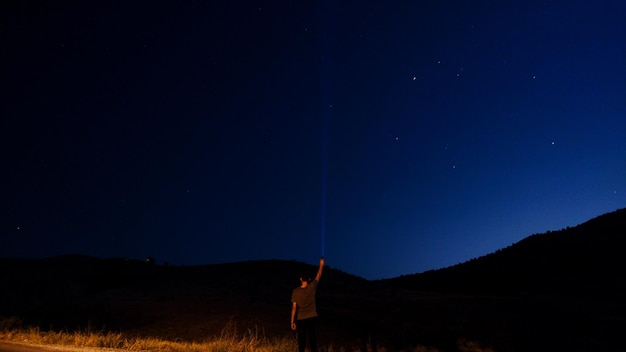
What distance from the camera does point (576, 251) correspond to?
5916cm

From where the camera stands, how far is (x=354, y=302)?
101 feet

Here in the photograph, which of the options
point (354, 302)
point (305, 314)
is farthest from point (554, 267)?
point (305, 314)

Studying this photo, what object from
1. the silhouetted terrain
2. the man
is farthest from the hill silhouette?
the man

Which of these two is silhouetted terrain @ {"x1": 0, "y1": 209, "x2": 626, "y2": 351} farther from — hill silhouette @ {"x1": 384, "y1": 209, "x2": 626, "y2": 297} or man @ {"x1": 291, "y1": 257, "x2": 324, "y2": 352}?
man @ {"x1": 291, "y1": 257, "x2": 324, "y2": 352}

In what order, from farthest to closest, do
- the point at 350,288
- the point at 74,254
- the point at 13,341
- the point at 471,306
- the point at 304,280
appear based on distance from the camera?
the point at 74,254
the point at 350,288
the point at 471,306
the point at 13,341
the point at 304,280

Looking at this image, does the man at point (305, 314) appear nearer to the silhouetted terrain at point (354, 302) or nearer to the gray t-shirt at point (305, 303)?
the gray t-shirt at point (305, 303)

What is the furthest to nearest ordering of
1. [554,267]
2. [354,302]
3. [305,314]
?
1. [554,267]
2. [354,302]
3. [305,314]

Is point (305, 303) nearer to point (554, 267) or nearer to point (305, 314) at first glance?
point (305, 314)

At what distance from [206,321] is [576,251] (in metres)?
51.4

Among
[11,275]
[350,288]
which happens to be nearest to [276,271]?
[350,288]

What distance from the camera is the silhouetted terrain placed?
20.6 meters

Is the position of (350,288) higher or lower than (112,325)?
higher

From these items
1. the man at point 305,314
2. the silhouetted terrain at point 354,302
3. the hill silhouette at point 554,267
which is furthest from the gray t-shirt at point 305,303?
the hill silhouette at point 554,267

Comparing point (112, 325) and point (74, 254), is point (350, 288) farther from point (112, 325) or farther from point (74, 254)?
point (74, 254)
